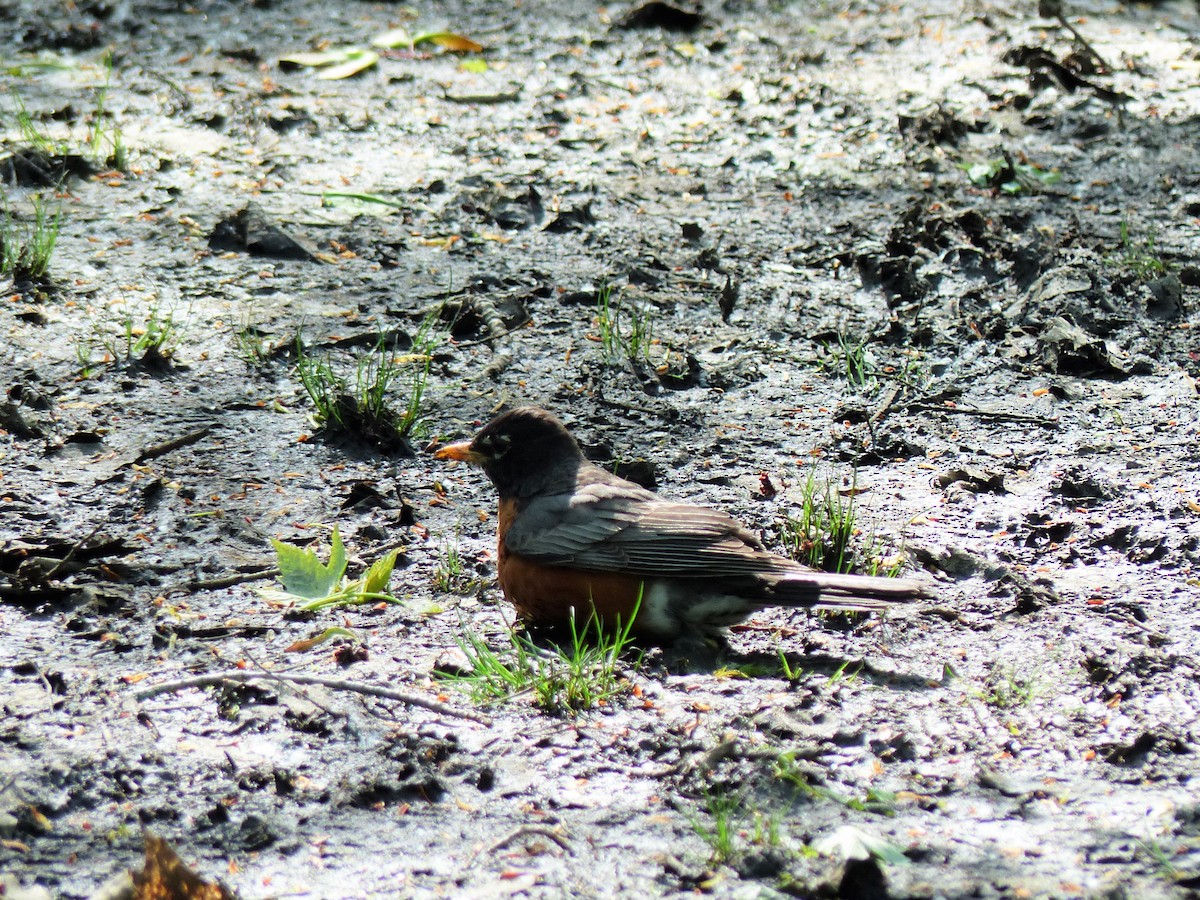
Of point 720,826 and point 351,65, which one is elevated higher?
point 351,65

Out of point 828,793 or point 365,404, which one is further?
point 365,404

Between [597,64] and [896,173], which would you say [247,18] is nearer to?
[597,64]

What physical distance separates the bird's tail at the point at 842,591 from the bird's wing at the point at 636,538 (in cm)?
6

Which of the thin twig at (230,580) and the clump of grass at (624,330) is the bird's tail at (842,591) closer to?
the thin twig at (230,580)

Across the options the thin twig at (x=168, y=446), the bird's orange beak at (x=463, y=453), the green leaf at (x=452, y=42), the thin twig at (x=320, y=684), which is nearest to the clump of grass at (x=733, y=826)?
the thin twig at (x=320, y=684)

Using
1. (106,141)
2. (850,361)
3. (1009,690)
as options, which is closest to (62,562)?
(1009,690)

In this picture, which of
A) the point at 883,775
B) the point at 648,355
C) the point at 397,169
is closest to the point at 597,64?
the point at 397,169

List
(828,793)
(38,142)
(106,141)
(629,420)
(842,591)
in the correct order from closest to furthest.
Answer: (828,793) → (842,591) → (629,420) → (38,142) → (106,141)

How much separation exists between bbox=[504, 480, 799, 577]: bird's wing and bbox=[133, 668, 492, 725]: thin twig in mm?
774

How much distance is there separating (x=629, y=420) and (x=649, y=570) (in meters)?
1.27

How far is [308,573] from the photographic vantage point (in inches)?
154

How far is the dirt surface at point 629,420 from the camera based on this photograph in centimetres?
289

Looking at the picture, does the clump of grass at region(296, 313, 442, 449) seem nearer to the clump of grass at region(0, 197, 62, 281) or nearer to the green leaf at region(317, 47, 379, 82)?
the clump of grass at region(0, 197, 62, 281)

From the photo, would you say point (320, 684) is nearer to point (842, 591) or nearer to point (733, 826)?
point (733, 826)
